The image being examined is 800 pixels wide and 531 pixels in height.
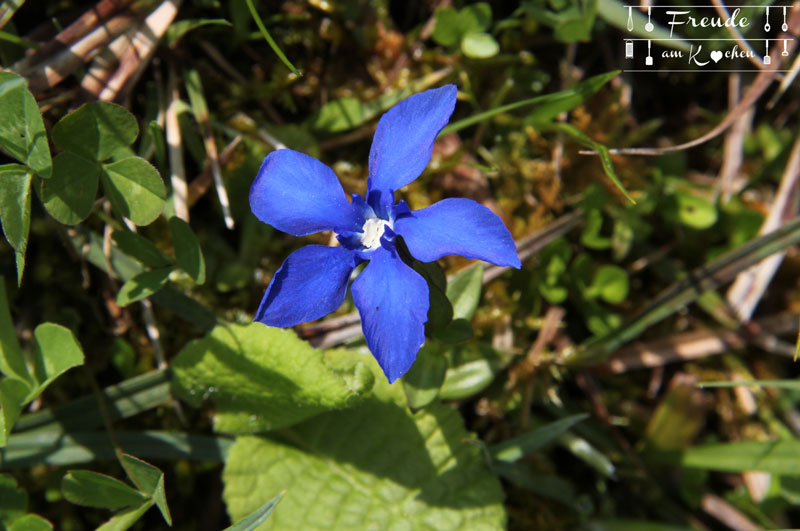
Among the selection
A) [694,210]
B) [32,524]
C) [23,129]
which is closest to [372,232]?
[23,129]

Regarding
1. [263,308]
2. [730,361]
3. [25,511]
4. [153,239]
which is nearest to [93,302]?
[153,239]

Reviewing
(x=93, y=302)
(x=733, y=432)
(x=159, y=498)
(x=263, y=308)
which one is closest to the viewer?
(x=263, y=308)

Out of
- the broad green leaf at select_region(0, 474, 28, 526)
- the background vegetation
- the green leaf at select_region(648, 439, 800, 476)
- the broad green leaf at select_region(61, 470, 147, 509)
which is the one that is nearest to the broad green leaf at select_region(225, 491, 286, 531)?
the background vegetation

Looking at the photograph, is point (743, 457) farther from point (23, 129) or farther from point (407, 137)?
point (23, 129)

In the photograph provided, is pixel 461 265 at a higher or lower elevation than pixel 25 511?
higher

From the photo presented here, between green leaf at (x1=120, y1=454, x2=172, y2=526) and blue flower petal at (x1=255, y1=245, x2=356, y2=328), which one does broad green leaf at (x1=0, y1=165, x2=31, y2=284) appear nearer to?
green leaf at (x1=120, y1=454, x2=172, y2=526)

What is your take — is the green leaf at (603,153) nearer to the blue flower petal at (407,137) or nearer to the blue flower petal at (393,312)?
the blue flower petal at (407,137)

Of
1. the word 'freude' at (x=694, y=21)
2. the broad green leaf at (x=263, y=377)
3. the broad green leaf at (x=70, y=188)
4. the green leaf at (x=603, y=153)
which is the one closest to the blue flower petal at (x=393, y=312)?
the broad green leaf at (x=263, y=377)

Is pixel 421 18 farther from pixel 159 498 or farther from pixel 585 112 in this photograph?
pixel 159 498
